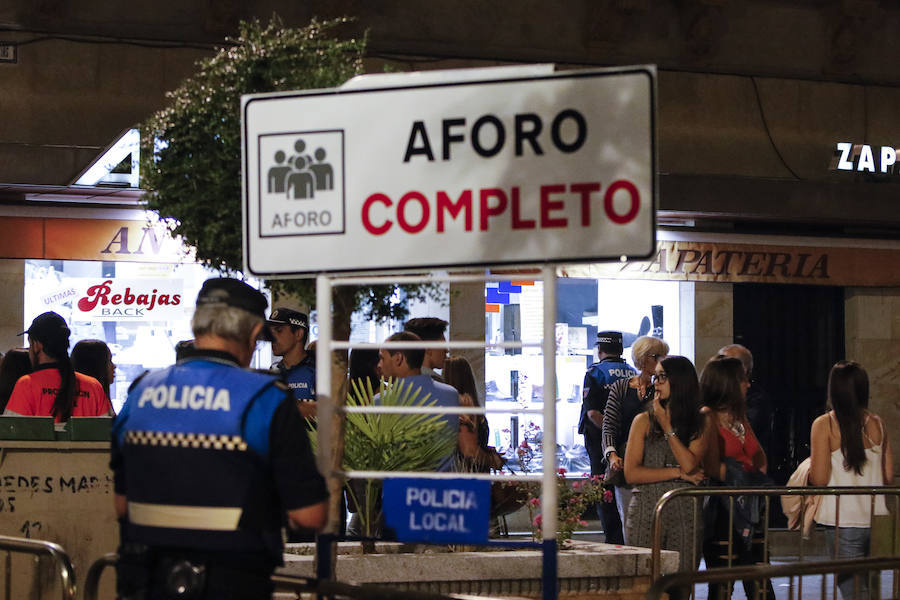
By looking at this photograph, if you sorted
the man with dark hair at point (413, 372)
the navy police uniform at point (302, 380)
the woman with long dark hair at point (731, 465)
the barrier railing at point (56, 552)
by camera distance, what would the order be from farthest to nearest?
the navy police uniform at point (302, 380)
the woman with long dark hair at point (731, 465)
the man with dark hair at point (413, 372)
the barrier railing at point (56, 552)

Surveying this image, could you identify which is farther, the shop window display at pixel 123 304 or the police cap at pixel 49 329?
the shop window display at pixel 123 304

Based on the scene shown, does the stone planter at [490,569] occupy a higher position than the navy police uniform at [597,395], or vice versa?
the navy police uniform at [597,395]

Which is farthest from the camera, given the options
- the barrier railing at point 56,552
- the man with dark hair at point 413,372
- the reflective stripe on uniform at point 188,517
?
the man with dark hair at point 413,372

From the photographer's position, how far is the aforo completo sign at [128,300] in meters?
13.1

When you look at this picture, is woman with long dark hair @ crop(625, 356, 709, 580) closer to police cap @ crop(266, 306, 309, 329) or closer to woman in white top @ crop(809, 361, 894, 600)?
woman in white top @ crop(809, 361, 894, 600)

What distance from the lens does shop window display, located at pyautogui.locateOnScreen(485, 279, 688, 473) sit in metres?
14.3

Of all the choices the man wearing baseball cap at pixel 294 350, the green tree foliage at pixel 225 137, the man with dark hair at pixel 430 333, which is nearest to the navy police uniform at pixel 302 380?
the man wearing baseball cap at pixel 294 350

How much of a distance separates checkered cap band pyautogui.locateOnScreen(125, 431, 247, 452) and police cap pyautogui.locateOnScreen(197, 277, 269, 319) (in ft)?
1.46

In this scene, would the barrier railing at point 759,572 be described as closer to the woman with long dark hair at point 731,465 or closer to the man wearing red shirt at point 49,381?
the woman with long dark hair at point 731,465

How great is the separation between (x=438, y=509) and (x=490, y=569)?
92.7 inches

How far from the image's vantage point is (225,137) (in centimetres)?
608

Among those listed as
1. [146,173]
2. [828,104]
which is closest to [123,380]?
[146,173]

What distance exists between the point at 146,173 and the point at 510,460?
8293mm

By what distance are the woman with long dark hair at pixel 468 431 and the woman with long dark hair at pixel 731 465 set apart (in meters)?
1.31
